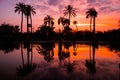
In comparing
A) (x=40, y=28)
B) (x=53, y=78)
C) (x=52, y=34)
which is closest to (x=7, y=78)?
(x=53, y=78)

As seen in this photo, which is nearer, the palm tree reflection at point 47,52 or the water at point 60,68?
the water at point 60,68

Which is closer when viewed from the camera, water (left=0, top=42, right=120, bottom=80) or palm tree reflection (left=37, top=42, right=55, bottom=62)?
water (left=0, top=42, right=120, bottom=80)

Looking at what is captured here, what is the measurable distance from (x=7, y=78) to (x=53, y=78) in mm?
2981

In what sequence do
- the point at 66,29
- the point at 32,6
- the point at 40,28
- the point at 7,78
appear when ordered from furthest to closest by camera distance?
the point at 40,28 < the point at 66,29 < the point at 32,6 < the point at 7,78

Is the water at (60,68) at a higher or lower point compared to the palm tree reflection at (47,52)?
A: lower

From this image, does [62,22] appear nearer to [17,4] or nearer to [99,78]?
[17,4]

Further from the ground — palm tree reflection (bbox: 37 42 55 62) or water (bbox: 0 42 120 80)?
palm tree reflection (bbox: 37 42 55 62)

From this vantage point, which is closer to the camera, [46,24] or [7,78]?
[7,78]

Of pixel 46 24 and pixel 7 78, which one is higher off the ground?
pixel 46 24

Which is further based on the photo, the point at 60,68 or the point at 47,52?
the point at 47,52

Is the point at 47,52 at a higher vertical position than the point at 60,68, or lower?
higher

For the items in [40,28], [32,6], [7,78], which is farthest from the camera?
[40,28]

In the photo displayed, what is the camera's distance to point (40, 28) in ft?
372

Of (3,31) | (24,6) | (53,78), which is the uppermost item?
(24,6)
